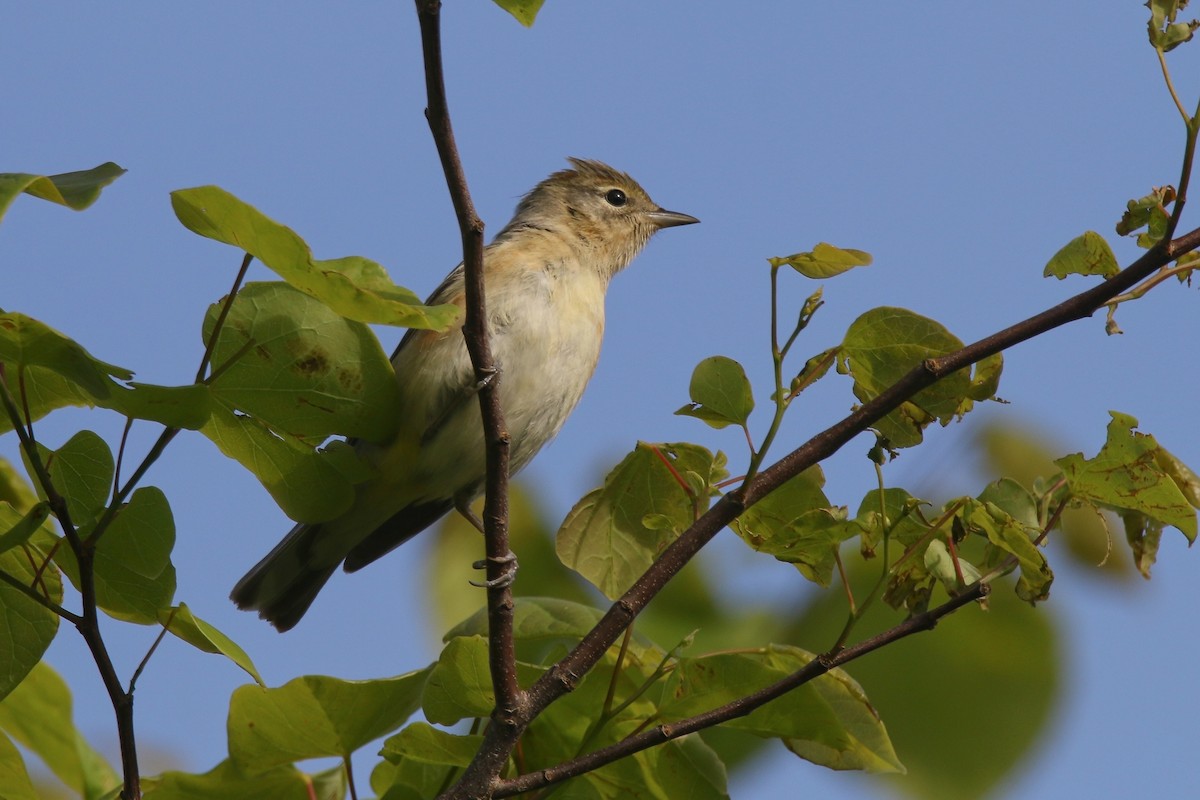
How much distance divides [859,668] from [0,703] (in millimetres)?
2319

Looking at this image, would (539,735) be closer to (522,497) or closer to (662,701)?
(662,701)

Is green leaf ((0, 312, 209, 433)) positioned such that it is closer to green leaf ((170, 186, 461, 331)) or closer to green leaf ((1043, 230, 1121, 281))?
green leaf ((170, 186, 461, 331))

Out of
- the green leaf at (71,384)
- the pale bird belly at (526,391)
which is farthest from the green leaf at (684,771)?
the pale bird belly at (526,391)

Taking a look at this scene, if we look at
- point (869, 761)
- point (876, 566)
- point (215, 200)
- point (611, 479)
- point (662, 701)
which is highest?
point (215, 200)

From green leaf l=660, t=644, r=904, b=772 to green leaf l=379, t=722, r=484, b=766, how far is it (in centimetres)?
45

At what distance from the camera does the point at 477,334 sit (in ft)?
9.50

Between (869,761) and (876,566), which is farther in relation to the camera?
(876,566)

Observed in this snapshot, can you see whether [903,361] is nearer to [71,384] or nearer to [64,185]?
[64,185]

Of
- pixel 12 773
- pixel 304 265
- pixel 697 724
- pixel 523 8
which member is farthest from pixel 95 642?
pixel 523 8

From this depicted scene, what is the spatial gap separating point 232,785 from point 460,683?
621 millimetres

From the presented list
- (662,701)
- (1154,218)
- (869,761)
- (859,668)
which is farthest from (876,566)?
(1154,218)

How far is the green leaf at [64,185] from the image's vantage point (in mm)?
1930

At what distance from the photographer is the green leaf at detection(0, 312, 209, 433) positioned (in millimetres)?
2312

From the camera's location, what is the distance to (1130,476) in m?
2.55
